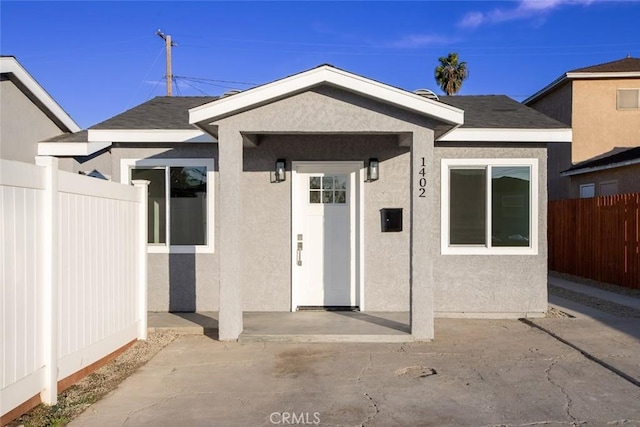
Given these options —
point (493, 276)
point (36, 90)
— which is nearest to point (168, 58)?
point (36, 90)

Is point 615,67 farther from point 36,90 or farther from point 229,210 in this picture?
point 36,90

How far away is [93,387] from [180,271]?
3.53 metres

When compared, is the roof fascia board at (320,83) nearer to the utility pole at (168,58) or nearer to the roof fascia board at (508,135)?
the roof fascia board at (508,135)

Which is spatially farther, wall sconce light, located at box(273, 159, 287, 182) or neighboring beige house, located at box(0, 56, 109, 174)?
neighboring beige house, located at box(0, 56, 109, 174)

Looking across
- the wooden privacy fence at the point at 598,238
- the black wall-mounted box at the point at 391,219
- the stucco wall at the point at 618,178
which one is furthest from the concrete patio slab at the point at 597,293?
the black wall-mounted box at the point at 391,219

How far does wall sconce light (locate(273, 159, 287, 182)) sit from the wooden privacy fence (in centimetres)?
827

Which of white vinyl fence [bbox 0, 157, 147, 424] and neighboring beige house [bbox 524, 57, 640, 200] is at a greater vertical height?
neighboring beige house [bbox 524, 57, 640, 200]

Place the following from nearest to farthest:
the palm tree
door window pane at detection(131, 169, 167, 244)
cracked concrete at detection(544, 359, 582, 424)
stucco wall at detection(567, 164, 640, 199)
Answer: cracked concrete at detection(544, 359, 582, 424) < door window pane at detection(131, 169, 167, 244) < stucco wall at detection(567, 164, 640, 199) < the palm tree

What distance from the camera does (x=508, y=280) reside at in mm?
8758

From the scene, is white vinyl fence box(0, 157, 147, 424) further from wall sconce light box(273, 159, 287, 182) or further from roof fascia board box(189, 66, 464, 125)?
wall sconce light box(273, 159, 287, 182)

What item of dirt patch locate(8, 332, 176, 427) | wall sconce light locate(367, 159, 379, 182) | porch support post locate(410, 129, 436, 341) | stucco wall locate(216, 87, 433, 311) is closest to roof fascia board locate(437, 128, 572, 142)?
stucco wall locate(216, 87, 433, 311)

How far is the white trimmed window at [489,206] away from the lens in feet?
28.7

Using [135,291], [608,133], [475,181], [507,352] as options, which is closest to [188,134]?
[135,291]

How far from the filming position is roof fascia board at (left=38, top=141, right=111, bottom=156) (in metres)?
10.9
